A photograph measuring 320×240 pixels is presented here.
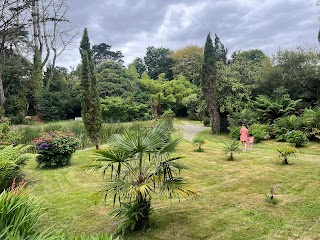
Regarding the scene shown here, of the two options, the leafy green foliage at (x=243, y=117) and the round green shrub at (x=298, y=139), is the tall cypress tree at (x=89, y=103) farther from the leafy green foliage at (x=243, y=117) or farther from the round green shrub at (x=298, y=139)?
the round green shrub at (x=298, y=139)

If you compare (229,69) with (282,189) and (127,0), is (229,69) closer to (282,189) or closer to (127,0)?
(127,0)

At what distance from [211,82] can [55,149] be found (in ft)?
30.9

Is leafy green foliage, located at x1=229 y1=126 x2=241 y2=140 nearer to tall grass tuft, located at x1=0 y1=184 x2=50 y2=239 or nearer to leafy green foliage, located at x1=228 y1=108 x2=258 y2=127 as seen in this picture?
leafy green foliage, located at x1=228 y1=108 x2=258 y2=127

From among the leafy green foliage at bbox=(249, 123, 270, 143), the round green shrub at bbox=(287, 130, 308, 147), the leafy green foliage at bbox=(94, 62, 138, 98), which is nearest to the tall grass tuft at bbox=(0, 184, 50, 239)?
the round green shrub at bbox=(287, 130, 308, 147)

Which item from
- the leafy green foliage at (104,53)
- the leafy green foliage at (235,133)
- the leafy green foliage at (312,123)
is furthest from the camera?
the leafy green foliage at (104,53)

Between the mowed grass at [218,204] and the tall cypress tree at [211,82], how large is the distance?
24.3 ft

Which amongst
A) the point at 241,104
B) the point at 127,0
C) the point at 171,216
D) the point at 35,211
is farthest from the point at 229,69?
the point at 35,211

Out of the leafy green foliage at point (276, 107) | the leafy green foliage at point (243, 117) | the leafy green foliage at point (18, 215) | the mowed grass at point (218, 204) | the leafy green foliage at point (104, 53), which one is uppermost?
the leafy green foliage at point (104, 53)

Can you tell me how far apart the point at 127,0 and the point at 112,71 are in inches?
672

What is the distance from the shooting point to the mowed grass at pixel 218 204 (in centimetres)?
394

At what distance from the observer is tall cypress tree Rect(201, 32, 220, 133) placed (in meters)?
15.2

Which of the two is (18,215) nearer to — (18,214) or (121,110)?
(18,214)

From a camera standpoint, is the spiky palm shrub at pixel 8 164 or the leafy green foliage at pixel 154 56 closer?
the spiky palm shrub at pixel 8 164

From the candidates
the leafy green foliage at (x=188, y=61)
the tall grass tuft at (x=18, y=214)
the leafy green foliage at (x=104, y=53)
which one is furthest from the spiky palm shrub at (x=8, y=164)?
the leafy green foliage at (x=104, y=53)
